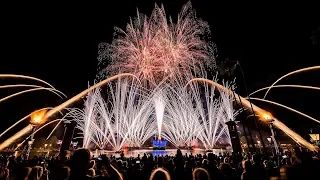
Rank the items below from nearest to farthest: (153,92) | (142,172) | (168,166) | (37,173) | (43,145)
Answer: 1. (37,173)
2. (168,166)
3. (142,172)
4. (153,92)
5. (43,145)

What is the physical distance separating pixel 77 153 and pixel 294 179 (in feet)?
13.1

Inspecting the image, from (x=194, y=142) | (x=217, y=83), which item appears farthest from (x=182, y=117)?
(x=194, y=142)

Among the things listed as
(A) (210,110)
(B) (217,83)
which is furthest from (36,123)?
(A) (210,110)

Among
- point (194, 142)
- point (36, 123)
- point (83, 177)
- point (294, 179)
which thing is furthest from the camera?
point (194, 142)

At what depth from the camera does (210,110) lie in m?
34.9

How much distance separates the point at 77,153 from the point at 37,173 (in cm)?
530

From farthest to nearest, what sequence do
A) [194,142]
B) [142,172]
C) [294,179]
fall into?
[194,142], [142,172], [294,179]

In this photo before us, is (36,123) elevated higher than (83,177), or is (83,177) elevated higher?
(36,123)

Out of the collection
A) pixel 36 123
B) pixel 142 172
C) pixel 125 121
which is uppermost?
pixel 125 121

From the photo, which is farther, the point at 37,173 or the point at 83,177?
the point at 37,173

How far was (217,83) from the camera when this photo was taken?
3067 cm

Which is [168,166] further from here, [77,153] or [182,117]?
[182,117]

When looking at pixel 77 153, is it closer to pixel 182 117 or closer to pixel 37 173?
pixel 37 173

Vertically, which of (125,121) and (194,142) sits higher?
(125,121)
